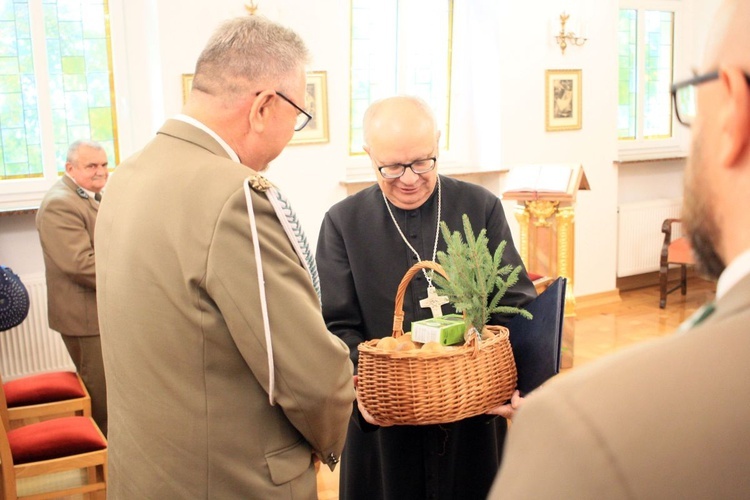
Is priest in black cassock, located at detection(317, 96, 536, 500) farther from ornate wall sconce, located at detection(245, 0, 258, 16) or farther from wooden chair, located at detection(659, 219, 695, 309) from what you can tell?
wooden chair, located at detection(659, 219, 695, 309)

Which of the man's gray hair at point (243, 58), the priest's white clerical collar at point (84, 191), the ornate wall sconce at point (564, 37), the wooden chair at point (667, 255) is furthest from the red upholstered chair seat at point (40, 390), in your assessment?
the wooden chair at point (667, 255)

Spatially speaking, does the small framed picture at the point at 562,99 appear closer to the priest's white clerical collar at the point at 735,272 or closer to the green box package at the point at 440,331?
the green box package at the point at 440,331

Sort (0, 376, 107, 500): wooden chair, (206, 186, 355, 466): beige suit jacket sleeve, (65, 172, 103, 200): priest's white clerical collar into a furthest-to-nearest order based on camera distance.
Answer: (65, 172, 103, 200): priest's white clerical collar, (0, 376, 107, 500): wooden chair, (206, 186, 355, 466): beige suit jacket sleeve

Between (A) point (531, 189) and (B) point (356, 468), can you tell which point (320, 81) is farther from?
(B) point (356, 468)

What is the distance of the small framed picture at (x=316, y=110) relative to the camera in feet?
20.5

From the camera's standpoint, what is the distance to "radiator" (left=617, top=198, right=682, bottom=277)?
809cm

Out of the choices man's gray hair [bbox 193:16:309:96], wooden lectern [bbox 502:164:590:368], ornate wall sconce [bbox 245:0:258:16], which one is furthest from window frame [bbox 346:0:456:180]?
man's gray hair [bbox 193:16:309:96]

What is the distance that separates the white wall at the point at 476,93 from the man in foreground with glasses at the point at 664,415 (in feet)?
17.8

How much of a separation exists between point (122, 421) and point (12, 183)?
14.8ft

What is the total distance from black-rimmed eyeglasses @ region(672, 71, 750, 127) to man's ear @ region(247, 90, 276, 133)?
99cm

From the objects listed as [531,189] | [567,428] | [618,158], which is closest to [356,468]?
[567,428]

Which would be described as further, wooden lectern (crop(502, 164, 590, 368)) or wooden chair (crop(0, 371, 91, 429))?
wooden lectern (crop(502, 164, 590, 368))

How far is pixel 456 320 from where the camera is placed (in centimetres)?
214

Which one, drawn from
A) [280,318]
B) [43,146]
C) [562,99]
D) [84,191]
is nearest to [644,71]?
[562,99]
